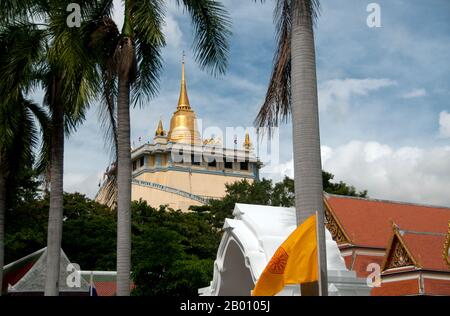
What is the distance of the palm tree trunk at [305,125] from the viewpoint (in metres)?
9.96

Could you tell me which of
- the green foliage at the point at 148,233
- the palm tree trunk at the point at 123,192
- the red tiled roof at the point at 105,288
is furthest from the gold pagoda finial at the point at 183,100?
the palm tree trunk at the point at 123,192

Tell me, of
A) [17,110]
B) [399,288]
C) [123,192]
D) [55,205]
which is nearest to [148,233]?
[17,110]

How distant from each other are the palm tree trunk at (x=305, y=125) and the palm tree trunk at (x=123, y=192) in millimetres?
4161

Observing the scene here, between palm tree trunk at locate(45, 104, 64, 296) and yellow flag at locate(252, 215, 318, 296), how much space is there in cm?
706

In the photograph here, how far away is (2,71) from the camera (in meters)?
16.5

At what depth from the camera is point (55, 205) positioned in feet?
50.7

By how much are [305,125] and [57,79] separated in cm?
802

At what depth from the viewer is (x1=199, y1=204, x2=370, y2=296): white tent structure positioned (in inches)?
591

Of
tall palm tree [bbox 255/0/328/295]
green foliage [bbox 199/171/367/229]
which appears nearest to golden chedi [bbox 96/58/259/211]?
green foliage [bbox 199/171/367/229]

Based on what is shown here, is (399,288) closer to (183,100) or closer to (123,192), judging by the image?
(123,192)

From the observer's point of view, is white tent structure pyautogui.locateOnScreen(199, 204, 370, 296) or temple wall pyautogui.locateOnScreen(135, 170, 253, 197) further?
temple wall pyautogui.locateOnScreen(135, 170, 253, 197)

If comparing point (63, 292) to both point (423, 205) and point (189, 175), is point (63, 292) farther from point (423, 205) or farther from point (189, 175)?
point (189, 175)

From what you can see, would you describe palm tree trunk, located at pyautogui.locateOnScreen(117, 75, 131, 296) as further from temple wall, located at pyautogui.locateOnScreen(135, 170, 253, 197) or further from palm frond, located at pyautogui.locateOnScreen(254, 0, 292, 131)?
temple wall, located at pyautogui.locateOnScreen(135, 170, 253, 197)

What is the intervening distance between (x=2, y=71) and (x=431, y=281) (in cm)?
1237
